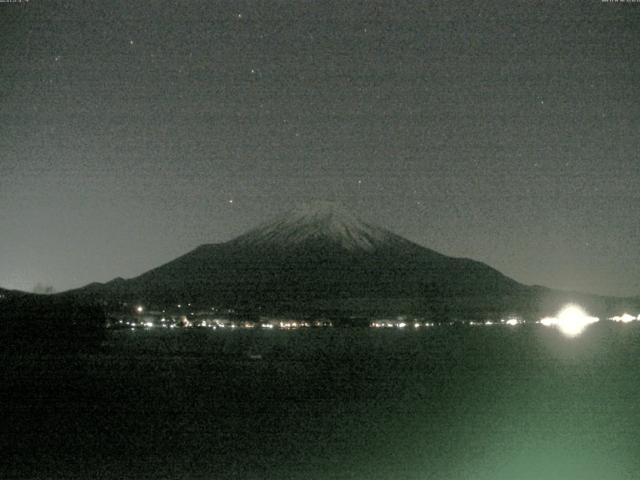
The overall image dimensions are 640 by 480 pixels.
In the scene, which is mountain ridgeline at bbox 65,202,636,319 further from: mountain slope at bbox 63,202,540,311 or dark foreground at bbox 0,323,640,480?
dark foreground at bbox 0,323,640,480

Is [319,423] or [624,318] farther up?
[624,318]

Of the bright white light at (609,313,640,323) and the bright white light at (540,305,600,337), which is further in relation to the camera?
the bright white light at (609,313,640,323)

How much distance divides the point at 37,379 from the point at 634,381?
599 inches

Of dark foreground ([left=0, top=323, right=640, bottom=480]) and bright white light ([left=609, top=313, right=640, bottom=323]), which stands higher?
bright white light ([left=609, top=313, right=640, bottom=323])

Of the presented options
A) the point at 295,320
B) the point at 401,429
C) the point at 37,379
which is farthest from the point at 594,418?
the point at 295,320

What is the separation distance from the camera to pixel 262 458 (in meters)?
12.4

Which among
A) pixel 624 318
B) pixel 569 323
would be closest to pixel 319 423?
pixel 569 323

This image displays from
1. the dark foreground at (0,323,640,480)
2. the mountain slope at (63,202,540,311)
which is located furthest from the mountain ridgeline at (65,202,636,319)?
the dark foreground at (0,323,640,480)

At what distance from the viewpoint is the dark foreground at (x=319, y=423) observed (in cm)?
1167

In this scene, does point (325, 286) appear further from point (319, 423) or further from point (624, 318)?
point (319, 423)

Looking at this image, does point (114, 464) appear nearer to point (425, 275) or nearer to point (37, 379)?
point (37, 379)

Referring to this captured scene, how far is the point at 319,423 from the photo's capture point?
1594 centimetres

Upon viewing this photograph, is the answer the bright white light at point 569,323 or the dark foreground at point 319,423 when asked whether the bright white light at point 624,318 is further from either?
the dark foreground at point 319,423

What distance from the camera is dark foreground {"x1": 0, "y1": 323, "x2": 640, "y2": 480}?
11.7 m
